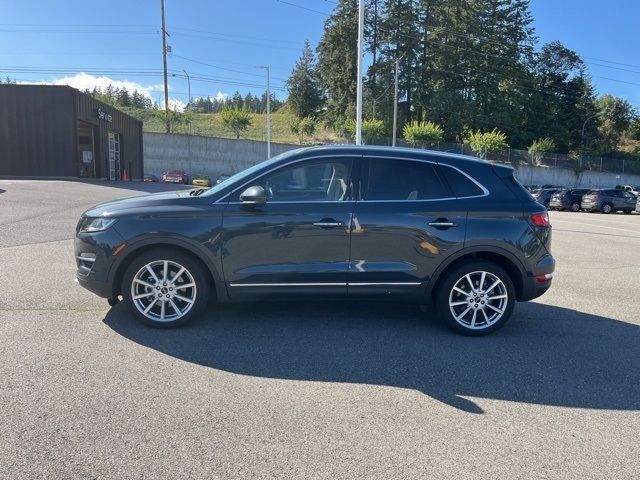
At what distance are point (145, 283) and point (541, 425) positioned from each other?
3.60 m

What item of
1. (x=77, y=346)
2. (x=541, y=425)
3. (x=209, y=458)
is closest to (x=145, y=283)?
(x=77, y=346)

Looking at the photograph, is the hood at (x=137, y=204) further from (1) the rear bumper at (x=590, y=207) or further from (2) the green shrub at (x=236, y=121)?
(2) the green shrub at (x=236, y=121)

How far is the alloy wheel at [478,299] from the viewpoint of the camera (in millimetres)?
4844

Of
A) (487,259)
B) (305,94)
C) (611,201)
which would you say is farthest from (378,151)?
(305,94)

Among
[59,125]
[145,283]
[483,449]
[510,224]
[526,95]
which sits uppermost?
[526,95]

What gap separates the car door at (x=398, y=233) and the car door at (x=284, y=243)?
15 cm

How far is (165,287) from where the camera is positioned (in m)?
4.67

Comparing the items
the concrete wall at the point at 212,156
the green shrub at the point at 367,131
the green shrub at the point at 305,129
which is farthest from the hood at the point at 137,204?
the green shrub at the point at 305,129

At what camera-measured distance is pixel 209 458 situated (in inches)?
108

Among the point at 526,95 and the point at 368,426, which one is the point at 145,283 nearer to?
the point at 368,426

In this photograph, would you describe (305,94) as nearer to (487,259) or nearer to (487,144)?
(487,144)

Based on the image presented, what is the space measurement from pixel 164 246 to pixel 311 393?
209cm

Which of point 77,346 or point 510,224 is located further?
point 510,224

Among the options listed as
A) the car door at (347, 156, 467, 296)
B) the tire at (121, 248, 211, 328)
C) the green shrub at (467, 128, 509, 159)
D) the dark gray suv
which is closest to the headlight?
the dark gray suv
